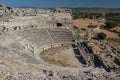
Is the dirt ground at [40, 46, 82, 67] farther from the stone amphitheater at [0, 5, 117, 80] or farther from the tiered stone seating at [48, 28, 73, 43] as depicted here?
the tiered stone seating at [48, 28, 73, 43]

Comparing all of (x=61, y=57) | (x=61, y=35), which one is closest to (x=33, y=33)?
(x=61, y=35)

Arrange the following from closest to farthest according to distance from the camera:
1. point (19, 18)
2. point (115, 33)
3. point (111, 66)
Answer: point (111, 66) → point (19, 18) → point (115, 33)

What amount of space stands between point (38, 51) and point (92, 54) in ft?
25.4

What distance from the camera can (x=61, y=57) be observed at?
39.4m

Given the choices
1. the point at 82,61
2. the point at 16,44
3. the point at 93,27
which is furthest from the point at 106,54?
the point at 93,27

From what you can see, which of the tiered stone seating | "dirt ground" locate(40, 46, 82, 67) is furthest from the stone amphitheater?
"dirt ground" locate(40, 46, 82, 67)

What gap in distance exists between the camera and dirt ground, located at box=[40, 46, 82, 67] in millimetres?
35562

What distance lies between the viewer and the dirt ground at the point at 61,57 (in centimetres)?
3556

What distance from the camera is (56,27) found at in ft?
174

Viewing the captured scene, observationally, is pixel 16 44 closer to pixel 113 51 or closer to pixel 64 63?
pixel 64 63

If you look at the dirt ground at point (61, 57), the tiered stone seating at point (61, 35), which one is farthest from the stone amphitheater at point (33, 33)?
the dirt ground at point (61, 57)

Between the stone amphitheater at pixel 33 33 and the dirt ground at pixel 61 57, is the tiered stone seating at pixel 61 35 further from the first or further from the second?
the dirt ground at pixel 61 57

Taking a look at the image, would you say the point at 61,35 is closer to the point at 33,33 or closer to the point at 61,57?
the point at 33,33

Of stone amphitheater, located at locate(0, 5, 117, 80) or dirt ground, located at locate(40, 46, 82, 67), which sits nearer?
stone amphitheater, located at locate(0, 5, 117, 80)
